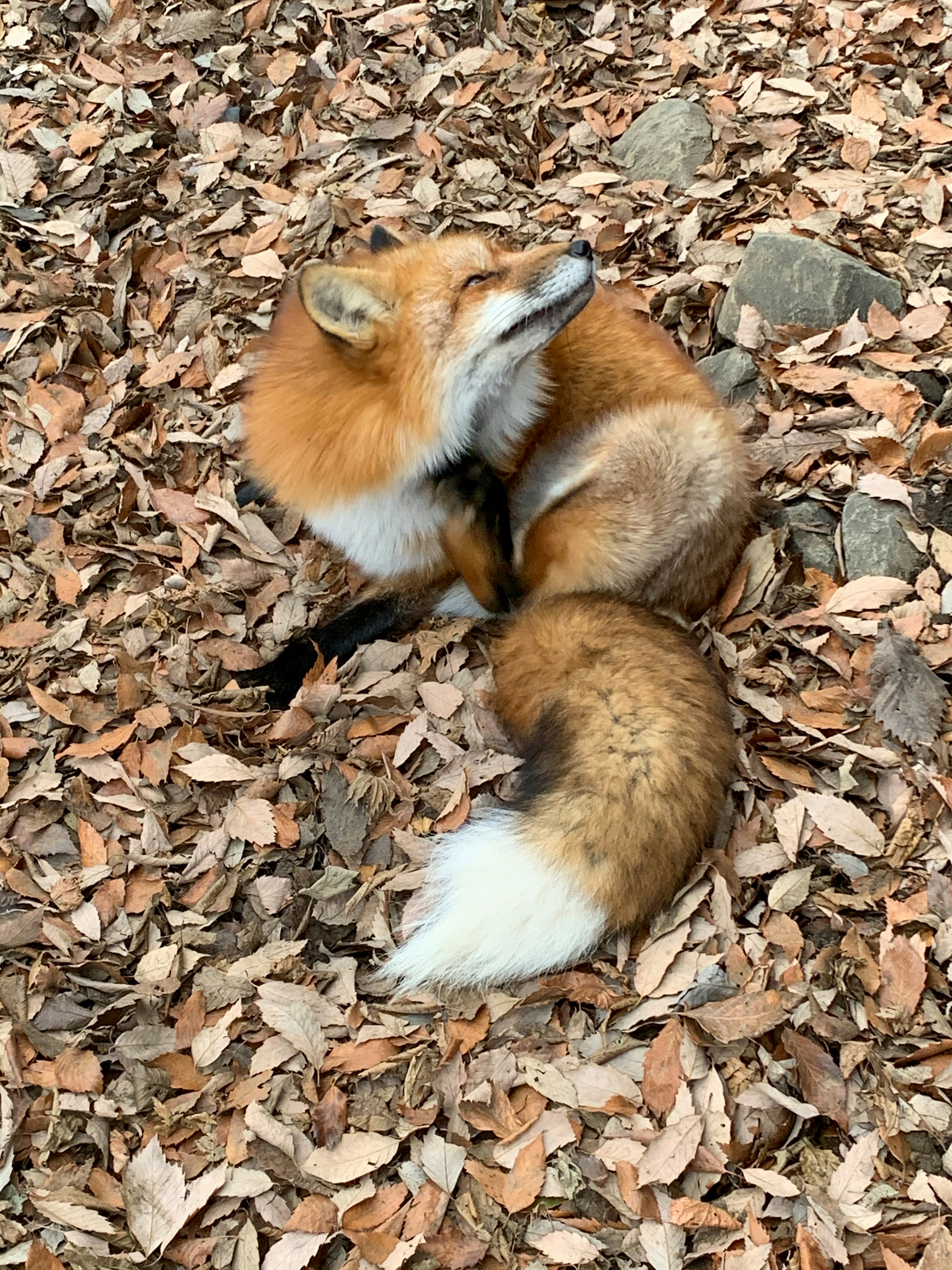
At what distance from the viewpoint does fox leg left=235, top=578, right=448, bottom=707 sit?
3055 mm

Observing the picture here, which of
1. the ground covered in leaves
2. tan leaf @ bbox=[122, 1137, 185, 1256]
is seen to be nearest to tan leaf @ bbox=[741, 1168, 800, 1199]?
the ground covered in leaves

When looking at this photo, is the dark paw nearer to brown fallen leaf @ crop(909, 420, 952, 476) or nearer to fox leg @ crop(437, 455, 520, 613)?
fox leg @ crop(437, 455, 520, 613)

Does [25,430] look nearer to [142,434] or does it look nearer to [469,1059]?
[142,434]

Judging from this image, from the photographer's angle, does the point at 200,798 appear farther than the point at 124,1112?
Yes

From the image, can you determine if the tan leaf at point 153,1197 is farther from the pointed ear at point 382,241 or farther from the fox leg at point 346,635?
the pointed ear at point 382,241

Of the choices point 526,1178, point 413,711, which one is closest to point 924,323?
point 413,711

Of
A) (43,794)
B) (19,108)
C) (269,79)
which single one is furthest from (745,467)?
(19,108)

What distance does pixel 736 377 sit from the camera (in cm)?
346

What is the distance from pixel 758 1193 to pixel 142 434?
332 cm

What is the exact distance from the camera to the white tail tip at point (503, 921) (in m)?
2.18

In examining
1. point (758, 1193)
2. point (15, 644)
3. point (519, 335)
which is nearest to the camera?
point (758, 1193)

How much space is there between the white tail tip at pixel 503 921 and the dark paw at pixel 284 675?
1012mm

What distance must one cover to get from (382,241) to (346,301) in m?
0.62

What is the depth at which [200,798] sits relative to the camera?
9.34 ft
